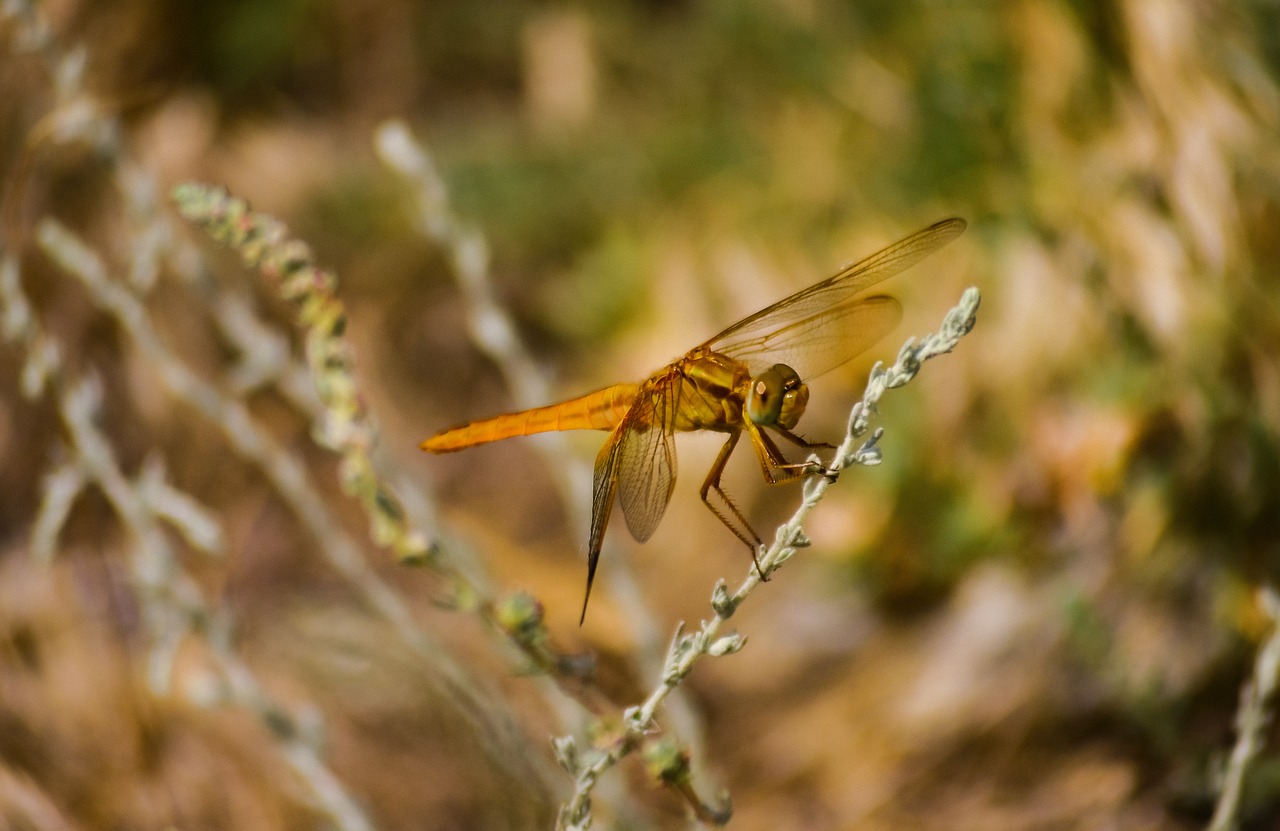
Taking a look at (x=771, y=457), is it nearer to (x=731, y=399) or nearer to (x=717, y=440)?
(x=731, y=399)

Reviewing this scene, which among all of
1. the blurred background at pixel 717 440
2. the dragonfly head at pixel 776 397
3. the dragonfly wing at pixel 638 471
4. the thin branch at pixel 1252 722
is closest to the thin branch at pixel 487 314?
the blurred background at pixel 717 440

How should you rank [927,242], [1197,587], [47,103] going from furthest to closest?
[47,103] < [1197,587] < [927,242]

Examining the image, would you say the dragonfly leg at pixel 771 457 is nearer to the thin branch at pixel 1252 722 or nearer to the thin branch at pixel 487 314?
the thin branch at pixel 487 314

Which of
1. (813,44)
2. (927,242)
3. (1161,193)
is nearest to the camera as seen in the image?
(927,242)

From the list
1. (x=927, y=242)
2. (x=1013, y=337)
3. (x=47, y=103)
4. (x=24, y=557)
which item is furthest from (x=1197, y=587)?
(x=47, y=103)

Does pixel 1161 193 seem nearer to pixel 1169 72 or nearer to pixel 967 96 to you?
pixel 1169 72

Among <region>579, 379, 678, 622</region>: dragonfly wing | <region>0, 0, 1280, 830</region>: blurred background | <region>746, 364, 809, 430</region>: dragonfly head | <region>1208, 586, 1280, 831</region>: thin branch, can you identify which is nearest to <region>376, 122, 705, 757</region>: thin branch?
<region>0, 0, 1280, 830</region>: blurred background

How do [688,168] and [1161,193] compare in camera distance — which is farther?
[688,168]

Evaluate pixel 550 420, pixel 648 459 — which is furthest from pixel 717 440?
pixel 648 459

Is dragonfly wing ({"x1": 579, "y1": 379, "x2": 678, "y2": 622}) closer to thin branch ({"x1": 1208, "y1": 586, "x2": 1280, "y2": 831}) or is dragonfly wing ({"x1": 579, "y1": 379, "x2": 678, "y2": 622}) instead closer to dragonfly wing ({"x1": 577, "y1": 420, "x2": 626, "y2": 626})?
dragonfly wing ({"x1": 577, "y1": 420, "x2": 626, "y2": 626})
